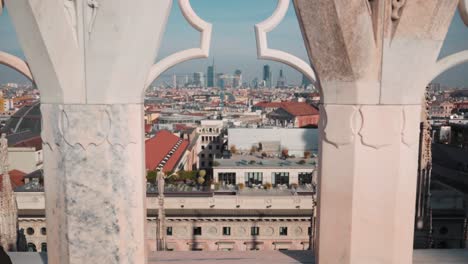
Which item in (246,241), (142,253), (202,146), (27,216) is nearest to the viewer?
(142,253)

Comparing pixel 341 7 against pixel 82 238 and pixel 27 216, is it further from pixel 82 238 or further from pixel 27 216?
pixel 27 216

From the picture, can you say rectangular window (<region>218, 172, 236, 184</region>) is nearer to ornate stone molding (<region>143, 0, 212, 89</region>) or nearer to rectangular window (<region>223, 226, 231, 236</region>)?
rectangular window (<region>223, 226, 231, 236</region>)

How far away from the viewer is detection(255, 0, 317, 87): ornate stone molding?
2.39m

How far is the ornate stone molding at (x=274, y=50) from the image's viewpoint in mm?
2393

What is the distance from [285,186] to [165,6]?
580 inches

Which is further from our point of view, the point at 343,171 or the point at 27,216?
the point at 27,216

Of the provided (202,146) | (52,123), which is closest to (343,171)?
(52,123)

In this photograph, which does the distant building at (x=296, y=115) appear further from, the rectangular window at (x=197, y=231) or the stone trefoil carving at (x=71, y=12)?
the stone trefoil carving at (x=71, y=12)

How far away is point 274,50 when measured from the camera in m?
2.45

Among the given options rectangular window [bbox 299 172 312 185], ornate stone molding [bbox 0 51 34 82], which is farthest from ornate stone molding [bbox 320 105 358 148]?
rectangular window [bbox 299 172 312 185]

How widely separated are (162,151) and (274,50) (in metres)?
22.2

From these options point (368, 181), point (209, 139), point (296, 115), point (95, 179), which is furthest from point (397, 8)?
point (296, 115)

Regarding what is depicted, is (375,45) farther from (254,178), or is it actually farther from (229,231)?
(254,178)

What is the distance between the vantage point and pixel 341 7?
7.08 ft
